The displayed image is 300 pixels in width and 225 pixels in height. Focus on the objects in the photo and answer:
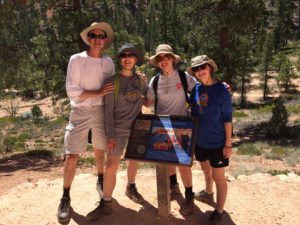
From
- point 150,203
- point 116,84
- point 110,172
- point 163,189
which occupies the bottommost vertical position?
point 150,203

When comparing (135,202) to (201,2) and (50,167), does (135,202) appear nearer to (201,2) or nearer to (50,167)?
(50,167)

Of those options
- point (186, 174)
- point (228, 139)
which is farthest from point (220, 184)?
point (228, 139)

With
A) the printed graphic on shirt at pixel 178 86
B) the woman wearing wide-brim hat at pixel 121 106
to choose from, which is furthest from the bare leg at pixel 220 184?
the woman wearing wide-brim hat at pixel 121 106

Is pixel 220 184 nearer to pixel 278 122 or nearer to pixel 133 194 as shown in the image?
pixel 133 194

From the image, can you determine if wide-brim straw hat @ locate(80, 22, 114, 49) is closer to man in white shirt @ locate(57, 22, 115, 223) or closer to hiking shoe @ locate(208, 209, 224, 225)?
man in white shirt @ locate(57, 22, 115, 223)

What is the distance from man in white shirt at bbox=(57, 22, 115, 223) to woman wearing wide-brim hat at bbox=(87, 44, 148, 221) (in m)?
0.19

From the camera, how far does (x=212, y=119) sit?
194 inches

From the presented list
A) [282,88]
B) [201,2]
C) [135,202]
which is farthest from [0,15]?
[282,88]

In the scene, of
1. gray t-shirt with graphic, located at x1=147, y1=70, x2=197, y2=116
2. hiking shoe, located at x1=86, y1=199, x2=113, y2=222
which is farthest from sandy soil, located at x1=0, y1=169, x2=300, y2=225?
gray t-shirt with graphic, located at x1=147, y1=70, x2=197, y2=116

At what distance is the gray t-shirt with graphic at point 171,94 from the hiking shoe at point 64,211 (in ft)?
5.99

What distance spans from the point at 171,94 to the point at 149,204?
1.78m

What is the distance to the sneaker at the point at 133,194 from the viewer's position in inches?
233

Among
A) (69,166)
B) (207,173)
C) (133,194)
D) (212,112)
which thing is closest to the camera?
(212,112)

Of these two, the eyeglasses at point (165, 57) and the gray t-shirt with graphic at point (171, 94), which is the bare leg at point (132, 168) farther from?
the eyeglasses at point (165, 57)
